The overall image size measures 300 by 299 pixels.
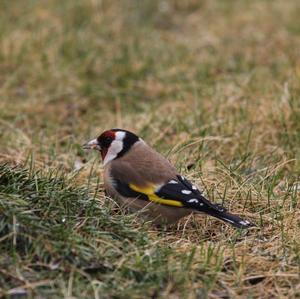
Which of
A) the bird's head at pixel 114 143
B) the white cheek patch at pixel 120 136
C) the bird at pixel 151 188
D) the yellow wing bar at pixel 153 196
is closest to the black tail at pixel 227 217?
the bird at pixel 151 188

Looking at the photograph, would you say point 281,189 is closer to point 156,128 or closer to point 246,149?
point 246,149

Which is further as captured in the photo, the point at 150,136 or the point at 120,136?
the point at 150,136

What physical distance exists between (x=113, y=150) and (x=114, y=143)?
0.20ft

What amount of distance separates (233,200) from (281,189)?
1.52 feet

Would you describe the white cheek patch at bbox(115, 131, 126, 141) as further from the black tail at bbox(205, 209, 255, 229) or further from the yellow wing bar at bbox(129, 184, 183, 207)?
the black tail at bbox(205, 209, 255, 229)

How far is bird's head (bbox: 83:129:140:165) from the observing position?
206 inches

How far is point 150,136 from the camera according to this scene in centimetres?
670

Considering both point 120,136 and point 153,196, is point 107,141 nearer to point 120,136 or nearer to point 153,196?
point 120,136

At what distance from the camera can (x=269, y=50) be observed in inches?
357

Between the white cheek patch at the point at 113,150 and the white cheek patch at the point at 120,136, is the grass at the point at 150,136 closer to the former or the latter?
the white cheek patch at the point at 113,150

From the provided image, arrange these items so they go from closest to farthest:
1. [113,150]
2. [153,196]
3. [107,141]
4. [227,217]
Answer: [227,217] < [153,196] < [113,150] < [107,141]

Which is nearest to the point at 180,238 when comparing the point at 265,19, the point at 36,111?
the point at 36,111

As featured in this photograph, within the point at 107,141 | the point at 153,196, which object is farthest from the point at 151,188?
the point at 107,141

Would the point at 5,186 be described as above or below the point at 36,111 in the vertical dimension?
above
